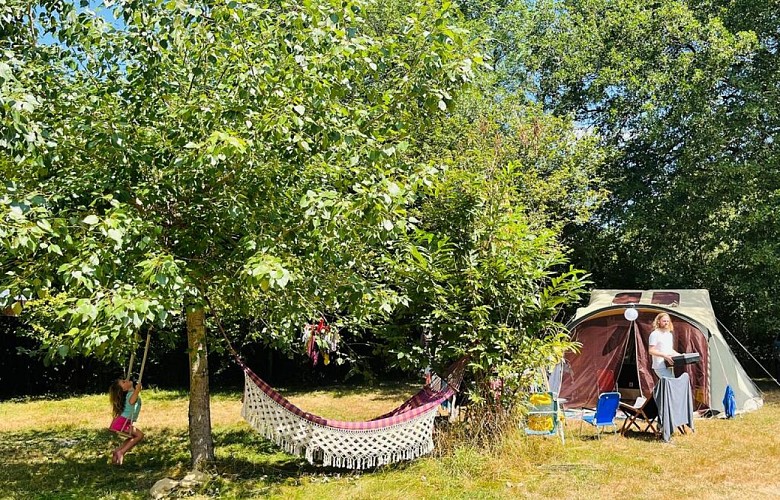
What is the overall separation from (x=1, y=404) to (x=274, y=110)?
927 centimetres

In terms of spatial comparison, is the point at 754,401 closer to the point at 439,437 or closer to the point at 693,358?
the point at 693,358

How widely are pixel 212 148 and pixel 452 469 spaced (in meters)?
3.18

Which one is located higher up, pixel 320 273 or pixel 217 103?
pixel 217 103

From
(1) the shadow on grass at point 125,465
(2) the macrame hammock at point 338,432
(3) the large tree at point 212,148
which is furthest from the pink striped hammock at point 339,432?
(3) the large tree at point 212,148

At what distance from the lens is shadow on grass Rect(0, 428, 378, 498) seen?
5.19 meters

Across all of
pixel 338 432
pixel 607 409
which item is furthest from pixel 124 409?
pixel 607 409

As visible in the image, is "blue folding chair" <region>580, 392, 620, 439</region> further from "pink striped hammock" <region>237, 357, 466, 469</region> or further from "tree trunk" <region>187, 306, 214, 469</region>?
"tree trunk" <region>187, 306, 214, 469</region>

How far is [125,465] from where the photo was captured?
6070 millimetres

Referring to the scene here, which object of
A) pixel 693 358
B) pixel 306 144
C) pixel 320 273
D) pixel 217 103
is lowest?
pixel 693 358

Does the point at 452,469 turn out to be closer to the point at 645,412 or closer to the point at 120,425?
the point at 645,412

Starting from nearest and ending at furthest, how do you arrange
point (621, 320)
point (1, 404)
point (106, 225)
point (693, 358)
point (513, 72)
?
1. point (106, 225)
2. point (693, 358)
3. point (621, 320)
4. point (1, 404)
5. point (513, 72)

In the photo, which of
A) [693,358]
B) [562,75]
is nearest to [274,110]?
[693,358]

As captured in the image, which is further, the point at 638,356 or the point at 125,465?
the point at 638,356

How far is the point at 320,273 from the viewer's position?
4.81m
